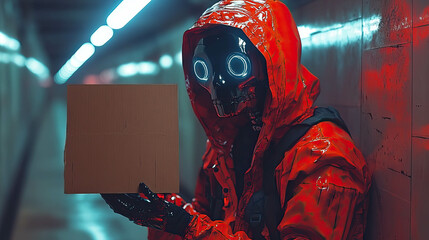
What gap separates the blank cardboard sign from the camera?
5.16 feet

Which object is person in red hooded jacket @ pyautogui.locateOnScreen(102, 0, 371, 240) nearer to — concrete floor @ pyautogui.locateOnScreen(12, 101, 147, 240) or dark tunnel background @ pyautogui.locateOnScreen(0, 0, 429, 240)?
dark tunnel background @ pyautogui.locateOnScreen(0, 0, 429, 240)

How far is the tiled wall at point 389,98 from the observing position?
140cm

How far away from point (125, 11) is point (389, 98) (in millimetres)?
3927

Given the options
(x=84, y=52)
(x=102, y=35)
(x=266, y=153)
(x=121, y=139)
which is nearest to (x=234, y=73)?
(x=266, y=153)

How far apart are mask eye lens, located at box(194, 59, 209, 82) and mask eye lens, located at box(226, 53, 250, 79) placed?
4.1 inches

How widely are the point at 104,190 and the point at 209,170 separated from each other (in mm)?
601

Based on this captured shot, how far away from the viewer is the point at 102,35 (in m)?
7.80

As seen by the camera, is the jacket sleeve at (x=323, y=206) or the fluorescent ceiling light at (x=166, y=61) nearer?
the jacket sleeve at (x=323, y=206)

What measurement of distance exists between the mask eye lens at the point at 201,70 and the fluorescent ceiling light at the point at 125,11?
2580 millimetres

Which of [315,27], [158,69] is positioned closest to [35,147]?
[158,69]

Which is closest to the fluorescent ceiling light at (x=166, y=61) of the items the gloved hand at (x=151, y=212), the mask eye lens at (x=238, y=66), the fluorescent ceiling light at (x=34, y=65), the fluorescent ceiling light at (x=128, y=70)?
the fluorescent ceiling light at (x=128, y=70)

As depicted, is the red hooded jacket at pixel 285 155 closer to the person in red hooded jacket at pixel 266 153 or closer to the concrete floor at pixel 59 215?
the person in red hooded jacket at pixel 266 153

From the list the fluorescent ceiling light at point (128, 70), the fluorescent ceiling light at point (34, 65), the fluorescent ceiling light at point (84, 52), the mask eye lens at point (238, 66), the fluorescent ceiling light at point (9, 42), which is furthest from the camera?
the fluorescent ceiling light at point (34, 65)

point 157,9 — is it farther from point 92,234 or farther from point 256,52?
point 256,52
